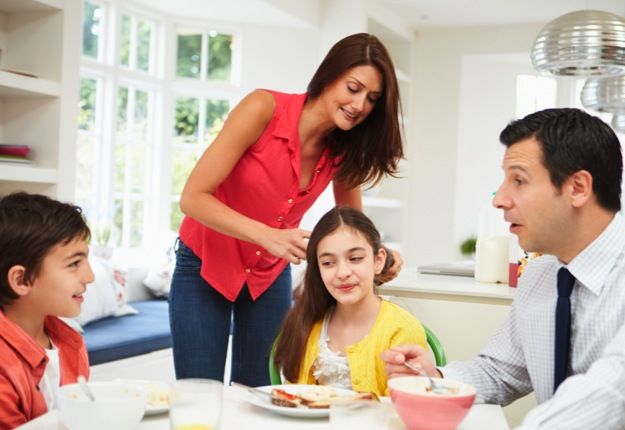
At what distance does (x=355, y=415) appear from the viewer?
42.8 inches

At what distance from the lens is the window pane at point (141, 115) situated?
5.68 meters

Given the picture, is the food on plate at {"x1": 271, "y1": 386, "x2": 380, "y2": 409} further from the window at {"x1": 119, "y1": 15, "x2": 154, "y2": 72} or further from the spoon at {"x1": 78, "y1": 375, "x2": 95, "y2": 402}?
the window at {"x1": 119, "y1": 15, "x2": 154, "y2": 72}

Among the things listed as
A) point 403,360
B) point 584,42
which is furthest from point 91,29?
point 403,360

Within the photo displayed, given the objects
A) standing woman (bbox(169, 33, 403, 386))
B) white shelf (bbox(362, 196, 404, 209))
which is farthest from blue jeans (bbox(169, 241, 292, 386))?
white shelf (bbox(362, 196, 404, 209))

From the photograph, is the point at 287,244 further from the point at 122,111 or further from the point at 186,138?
the point at 186,138

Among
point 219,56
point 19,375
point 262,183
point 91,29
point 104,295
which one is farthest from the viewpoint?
point 219,56

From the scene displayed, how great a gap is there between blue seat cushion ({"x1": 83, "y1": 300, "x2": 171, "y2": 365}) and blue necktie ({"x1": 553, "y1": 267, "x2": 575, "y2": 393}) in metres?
2.63

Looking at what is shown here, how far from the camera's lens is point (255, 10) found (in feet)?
18.3

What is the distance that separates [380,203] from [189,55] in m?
1.86

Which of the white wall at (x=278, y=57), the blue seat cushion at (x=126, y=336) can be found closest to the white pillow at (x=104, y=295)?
the blue seat cushion at (x=126, y=336)

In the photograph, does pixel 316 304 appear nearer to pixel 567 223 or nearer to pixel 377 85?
pixel 377 85

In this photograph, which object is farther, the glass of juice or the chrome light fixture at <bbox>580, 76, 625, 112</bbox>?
the chrome light fixture at <bbox>580, 76, 625, 112</bbox>

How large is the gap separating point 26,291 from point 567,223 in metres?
1.02

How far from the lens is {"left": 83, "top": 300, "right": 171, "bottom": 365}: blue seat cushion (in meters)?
3.78
